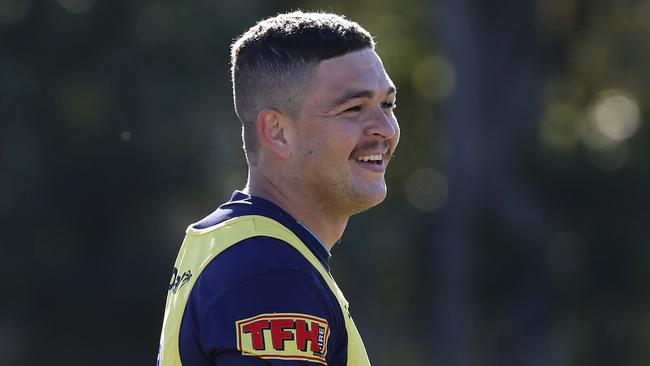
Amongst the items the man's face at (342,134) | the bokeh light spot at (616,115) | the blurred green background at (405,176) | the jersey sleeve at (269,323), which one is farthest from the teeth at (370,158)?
the bokeh light spot at (616,115)

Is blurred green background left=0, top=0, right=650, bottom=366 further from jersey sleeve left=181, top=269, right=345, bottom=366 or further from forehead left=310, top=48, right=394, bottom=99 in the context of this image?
jersey sleeve left=181, top=269, right=345, bottom=366

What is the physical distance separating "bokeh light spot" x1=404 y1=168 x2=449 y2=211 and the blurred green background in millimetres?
38

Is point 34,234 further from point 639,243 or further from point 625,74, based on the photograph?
point 625,74

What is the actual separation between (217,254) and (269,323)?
28 centimetres

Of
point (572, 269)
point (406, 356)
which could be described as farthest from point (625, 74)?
point (406, 356)

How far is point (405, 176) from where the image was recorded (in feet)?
67.2

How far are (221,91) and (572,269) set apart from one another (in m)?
5.99

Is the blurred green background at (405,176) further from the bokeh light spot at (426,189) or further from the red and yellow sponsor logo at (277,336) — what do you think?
the red and yellow sponsor logo at (277,336)

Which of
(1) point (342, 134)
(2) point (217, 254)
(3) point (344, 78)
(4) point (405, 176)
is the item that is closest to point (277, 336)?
(2) point (217, 254)

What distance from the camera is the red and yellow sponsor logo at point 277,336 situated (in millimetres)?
2793

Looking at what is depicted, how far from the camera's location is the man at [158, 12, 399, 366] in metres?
2.87

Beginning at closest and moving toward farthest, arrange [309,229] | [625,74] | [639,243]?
[309,229]
[639,243]
[625,74]

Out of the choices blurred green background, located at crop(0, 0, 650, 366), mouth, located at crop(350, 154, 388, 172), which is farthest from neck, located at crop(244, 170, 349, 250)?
blurred green background, located at crop(0, 0, 650, 366)

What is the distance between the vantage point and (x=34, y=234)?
15.6m
